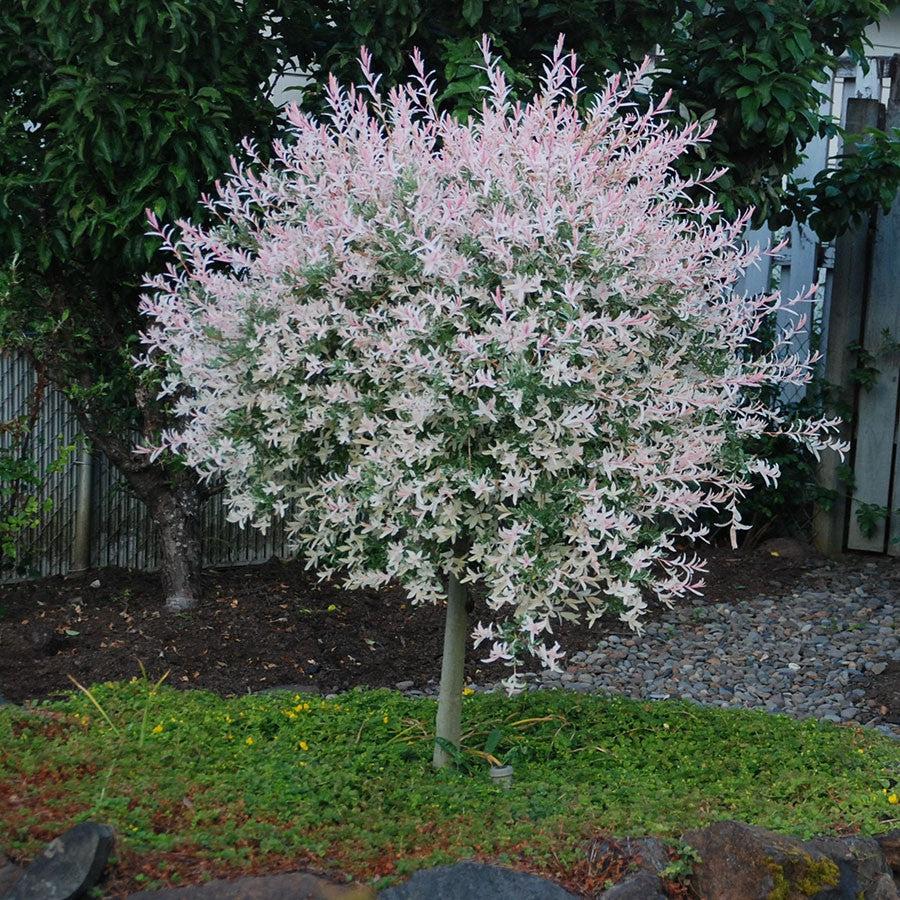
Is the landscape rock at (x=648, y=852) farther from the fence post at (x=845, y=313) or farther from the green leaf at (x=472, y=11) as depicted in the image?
the fence post at (x=845, y=313)

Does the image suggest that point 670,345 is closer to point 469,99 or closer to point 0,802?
point 469,99

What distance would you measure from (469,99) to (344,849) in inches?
120

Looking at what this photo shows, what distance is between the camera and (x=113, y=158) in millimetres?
4930

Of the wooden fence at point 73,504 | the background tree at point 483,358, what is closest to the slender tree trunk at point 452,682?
the background tree at point 483,358

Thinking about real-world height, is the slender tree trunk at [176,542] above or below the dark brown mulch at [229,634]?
above

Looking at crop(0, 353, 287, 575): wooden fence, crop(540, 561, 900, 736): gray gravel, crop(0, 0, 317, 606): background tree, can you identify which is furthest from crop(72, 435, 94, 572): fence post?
crop(540, 561, 900, 736): gray gravel

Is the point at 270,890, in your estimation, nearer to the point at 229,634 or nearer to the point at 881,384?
the point at 229,634

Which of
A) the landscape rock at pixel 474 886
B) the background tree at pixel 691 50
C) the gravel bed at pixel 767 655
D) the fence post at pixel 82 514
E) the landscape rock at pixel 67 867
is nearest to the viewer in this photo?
the landscape rock at pixel 67 867

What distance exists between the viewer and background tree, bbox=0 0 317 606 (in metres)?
4.82

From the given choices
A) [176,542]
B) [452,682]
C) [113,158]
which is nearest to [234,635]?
[176,542]

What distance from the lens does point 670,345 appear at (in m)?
3.79

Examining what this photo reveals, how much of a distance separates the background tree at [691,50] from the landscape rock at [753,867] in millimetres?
2951

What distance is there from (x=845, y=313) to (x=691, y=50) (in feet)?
6.95

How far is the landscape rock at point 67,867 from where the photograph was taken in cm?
283
